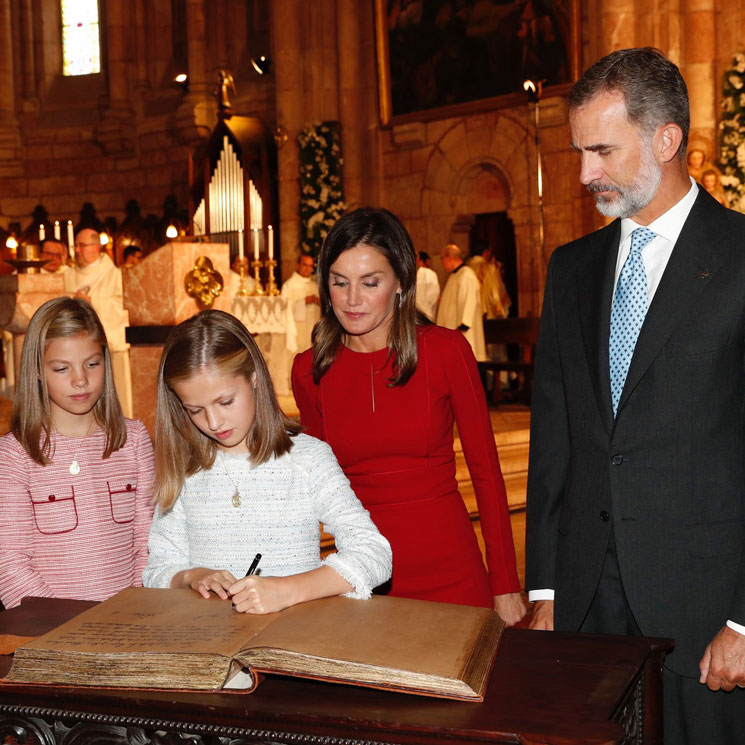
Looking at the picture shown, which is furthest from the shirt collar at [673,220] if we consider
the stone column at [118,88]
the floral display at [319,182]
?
the stone column at [118,88]

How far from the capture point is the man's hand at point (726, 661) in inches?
67.7

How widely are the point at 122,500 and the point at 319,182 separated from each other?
38.3 feet

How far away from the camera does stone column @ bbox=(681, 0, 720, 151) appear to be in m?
9.95

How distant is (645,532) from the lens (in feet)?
6.19

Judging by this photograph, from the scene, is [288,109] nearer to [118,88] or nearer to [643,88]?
[118,88]

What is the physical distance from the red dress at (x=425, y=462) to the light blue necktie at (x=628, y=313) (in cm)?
46

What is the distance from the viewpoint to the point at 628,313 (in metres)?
1.94

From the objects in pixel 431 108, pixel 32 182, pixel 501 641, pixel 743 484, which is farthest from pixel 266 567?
pixel 32 182

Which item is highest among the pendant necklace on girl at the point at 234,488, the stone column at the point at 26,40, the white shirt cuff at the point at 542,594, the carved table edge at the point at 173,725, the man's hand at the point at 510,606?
the stone column at the point at 26,40

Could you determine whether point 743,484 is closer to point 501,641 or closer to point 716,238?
point 716,238

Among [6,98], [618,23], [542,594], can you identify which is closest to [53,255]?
[618,23]

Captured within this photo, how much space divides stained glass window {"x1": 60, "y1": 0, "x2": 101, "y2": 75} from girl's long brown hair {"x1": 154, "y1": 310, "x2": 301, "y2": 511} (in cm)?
1763

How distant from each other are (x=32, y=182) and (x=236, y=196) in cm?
498

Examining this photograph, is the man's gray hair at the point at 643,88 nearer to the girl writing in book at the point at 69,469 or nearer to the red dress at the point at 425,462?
the red dress at the point at 425,462
